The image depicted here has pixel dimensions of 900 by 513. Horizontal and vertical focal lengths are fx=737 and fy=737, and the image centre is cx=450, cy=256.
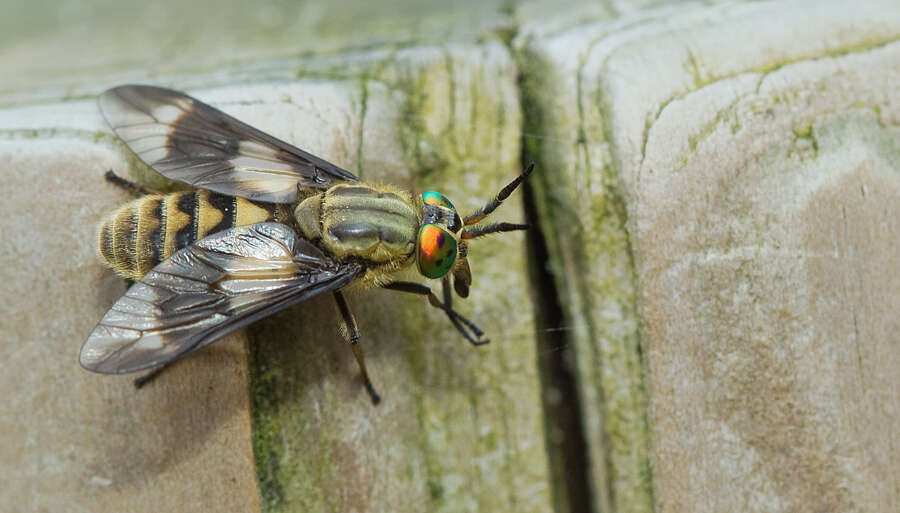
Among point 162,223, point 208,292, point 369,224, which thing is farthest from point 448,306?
point 162,223

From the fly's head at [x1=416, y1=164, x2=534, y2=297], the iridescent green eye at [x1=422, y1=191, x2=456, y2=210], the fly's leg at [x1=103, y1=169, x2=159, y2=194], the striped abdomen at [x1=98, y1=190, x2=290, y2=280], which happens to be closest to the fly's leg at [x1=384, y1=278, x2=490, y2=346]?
the fly's head at [x1=416, y1=164, x2=534, y2=297]

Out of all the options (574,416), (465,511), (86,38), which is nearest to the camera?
(465,511)

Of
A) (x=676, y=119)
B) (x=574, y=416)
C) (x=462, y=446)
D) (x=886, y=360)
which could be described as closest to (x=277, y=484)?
(x=462, y=446)

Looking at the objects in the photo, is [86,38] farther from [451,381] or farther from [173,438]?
[451,381]

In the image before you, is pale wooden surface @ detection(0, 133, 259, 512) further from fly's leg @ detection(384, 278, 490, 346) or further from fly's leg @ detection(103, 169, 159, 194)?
fly's leg @ detection(384, 278, 490, 346)

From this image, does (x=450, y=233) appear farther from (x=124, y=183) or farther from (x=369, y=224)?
(x=124, y=183)
